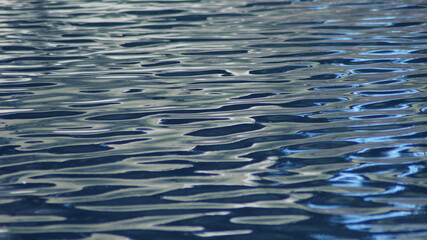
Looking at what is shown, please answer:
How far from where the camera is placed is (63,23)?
5.44 m

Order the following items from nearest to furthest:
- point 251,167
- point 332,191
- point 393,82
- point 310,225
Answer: point 310,225 < point 332,191 < point 251,167 < point 393,82

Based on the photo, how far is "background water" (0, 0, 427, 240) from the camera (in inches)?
67.7

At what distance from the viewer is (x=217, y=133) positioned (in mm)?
2465

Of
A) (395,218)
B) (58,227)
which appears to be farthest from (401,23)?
(58,227)

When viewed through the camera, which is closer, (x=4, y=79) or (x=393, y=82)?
(x=393, y=82)

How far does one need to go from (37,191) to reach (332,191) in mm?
991

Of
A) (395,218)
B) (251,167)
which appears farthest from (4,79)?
(395,218)

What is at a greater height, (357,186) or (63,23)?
(63,23)

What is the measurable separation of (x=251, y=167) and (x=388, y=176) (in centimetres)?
48

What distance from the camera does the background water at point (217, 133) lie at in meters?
1.72

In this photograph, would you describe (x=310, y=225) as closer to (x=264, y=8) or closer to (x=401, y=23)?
(x=401, y=23)

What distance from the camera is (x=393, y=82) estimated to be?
121 inches

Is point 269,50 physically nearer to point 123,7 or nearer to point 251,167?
point 251,167

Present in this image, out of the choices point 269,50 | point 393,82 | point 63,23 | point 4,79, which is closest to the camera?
point 393,82
